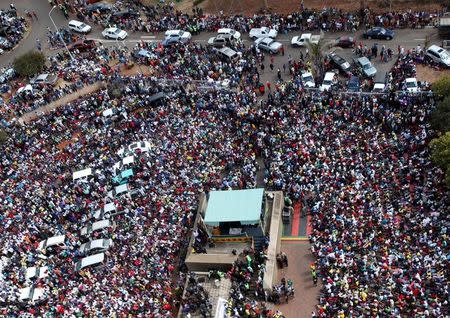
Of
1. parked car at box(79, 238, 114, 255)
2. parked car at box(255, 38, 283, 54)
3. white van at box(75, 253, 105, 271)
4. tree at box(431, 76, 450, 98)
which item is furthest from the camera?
parked car at box(255, 38, 283, 54)

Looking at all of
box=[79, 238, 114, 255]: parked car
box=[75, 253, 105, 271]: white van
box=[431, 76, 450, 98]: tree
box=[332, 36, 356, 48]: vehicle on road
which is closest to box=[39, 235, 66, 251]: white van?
box=[79, 238, 114, 255]: parked car

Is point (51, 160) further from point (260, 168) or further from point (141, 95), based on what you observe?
point (260, 168)

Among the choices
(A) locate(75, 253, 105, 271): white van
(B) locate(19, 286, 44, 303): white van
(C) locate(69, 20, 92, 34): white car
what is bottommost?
(B) locate(19, 286, 44, 303): white van

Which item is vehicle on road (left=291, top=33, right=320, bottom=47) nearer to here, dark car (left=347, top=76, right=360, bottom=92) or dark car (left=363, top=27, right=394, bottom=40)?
dark car (left=363, top=27, right=394, bottom=40)

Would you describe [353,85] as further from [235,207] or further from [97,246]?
[97,246]

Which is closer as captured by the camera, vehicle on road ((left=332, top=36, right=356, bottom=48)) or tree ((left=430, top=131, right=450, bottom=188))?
tree ((left=430, top=131, right=450, bottom=188))

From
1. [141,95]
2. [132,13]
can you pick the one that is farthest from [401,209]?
[132,13]
